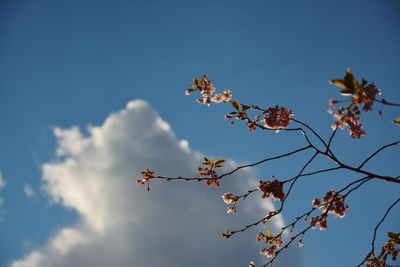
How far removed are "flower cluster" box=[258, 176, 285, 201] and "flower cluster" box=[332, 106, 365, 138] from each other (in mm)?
1272

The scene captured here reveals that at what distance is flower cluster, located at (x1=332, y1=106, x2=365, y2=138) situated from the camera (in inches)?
168

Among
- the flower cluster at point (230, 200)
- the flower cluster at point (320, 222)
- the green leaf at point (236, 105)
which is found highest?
the green leaf at point (236, 105)

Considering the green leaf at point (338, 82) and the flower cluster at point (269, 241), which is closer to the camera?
the green leaf at point (338, 82)

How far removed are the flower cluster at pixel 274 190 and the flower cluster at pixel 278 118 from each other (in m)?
1.13

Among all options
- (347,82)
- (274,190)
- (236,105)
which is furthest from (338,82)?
(236,105)

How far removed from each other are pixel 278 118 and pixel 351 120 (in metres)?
1.64

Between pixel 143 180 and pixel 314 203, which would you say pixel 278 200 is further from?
pixel 143 180

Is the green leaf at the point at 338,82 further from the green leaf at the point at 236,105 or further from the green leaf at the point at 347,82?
the green leaf at the point at 236,105

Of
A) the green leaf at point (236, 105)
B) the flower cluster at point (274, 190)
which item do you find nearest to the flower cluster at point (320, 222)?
the flower cluster at point (274, 190)

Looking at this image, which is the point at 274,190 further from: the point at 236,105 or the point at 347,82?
the point at 347,82

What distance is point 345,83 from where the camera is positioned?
3701 mm

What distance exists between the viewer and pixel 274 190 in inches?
208

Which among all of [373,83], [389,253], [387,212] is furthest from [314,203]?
[373,83]

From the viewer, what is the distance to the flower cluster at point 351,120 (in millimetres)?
4262
